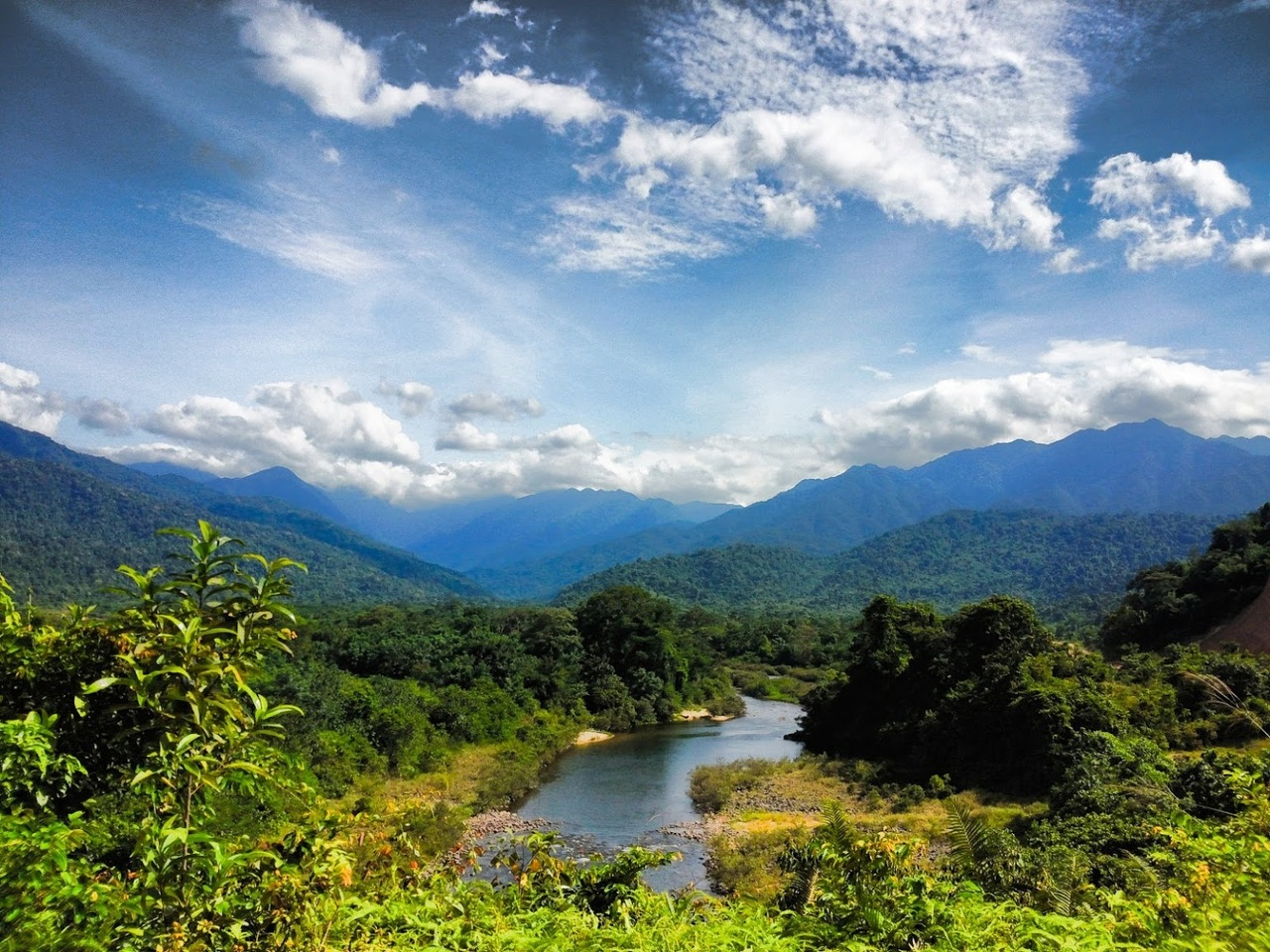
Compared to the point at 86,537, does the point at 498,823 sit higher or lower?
lower

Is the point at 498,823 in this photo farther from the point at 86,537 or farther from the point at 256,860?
the point at 86,537

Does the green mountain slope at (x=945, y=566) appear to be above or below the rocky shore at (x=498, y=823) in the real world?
above

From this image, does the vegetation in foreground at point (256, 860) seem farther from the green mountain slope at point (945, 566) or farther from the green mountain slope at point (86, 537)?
the green mountain slope at point (945, 566)

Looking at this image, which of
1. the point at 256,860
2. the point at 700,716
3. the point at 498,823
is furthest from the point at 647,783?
the point at 256,860

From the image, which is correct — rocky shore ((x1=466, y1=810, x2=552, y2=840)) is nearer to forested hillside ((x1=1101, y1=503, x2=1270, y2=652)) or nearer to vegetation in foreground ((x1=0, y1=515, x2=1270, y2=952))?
vegetation in foreground ((x1=0, y1=515, x2=1270, y2=952))

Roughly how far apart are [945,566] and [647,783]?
156m

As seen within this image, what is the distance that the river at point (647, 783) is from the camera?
76.1 feet

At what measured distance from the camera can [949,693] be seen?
94.2 feet

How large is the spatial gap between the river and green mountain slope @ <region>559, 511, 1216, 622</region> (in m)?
88.0

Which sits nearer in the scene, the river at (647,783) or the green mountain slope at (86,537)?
the river at (647,783)

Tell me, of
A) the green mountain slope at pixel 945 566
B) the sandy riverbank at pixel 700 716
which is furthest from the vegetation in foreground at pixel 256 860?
the green mountain slope at pixel 945 566

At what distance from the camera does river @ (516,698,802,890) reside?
23203mm

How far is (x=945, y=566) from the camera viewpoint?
16938 centimetres

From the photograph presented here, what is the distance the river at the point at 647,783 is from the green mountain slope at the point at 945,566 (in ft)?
289
